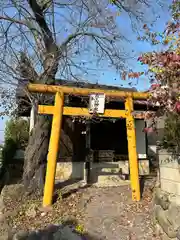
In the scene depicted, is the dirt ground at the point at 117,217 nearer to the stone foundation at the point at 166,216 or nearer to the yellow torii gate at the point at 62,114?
the stone foundation at the point at 166,216

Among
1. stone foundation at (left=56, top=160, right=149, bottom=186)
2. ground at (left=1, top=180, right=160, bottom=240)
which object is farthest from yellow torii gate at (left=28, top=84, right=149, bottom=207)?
stone foundation at (left=56, top=160, right=149, bottom=186)

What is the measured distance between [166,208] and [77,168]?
206 inches

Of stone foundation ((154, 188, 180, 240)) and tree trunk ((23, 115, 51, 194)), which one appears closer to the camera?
stone foundation ((154, 188, 180, 240))

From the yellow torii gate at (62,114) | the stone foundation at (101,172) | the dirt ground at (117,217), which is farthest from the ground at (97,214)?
the stone foundation at (101,172)

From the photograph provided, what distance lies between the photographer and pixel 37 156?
281 inches

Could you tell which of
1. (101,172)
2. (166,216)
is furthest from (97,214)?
(101,172)

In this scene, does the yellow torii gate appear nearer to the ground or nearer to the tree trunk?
the ground

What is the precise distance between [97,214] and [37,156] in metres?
2.50

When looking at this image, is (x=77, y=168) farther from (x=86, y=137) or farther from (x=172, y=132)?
(x=172, y=132)

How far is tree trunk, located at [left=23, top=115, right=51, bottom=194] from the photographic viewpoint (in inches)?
271

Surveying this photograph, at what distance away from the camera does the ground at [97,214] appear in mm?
4836

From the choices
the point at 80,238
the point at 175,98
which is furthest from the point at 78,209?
the point at 175,98

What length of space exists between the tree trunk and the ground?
662mm

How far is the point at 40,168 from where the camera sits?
7109mm
